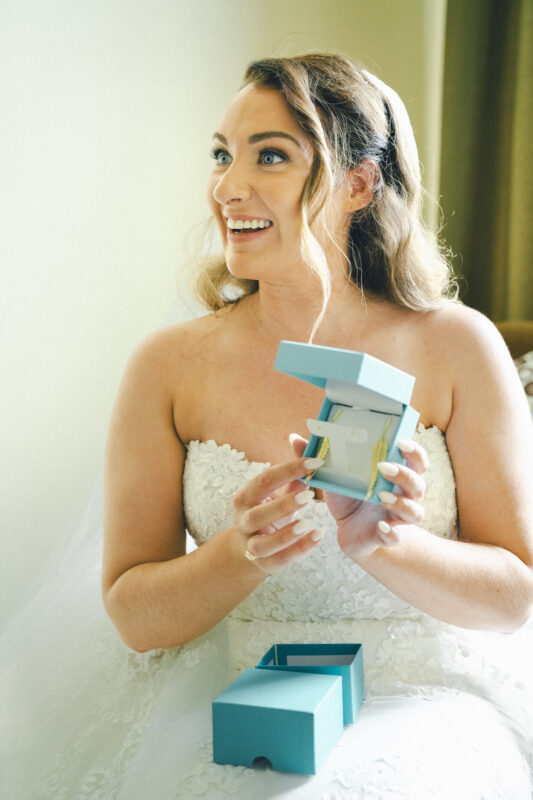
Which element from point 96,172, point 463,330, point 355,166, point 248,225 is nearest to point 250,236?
point 248,225

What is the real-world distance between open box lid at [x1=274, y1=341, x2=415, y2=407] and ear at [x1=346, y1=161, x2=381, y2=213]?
1.73 ft

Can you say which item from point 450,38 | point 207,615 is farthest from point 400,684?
point 450,38

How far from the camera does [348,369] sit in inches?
33.1

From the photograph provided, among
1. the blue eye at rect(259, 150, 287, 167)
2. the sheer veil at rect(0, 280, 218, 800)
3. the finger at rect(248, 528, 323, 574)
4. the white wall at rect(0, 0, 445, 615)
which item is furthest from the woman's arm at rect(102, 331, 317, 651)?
the white wall at rect(0, 0, 445, 615)

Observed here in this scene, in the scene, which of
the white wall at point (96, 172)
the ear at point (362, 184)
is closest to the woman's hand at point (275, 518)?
the ear at point (362, 184)

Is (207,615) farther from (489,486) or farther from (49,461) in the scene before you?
(49,461)

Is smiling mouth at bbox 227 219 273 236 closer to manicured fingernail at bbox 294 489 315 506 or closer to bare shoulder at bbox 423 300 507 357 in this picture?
bare shoulder at bbox 423 300 507 357

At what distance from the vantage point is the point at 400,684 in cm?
122

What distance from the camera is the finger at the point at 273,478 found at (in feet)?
3.05

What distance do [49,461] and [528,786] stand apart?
1.37 meters

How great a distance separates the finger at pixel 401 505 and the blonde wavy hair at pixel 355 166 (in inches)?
14.4

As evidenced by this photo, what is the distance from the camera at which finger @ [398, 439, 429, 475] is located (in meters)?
0.91

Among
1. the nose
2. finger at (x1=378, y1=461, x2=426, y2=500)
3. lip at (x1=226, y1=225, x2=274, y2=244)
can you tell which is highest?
the nose

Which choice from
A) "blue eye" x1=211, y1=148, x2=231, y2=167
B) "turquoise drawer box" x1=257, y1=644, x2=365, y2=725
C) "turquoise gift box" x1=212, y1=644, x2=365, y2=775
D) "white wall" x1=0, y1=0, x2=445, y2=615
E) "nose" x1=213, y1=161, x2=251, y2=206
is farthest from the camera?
"white wall" x1=0, y1=0, x2=445, y2=615
